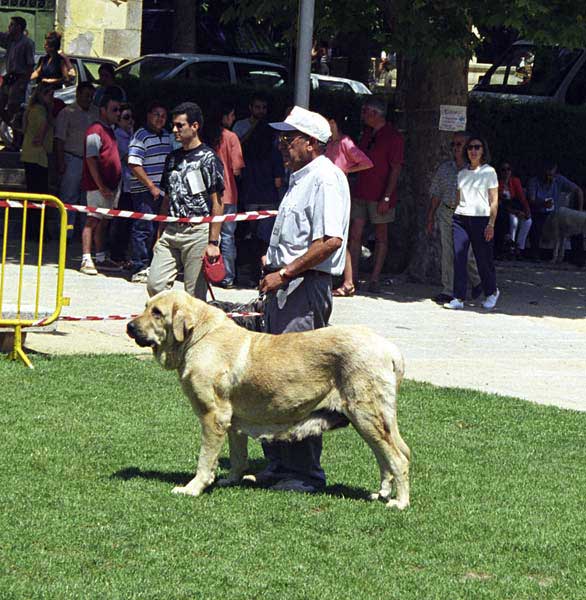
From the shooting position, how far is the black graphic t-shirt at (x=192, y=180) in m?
10.2

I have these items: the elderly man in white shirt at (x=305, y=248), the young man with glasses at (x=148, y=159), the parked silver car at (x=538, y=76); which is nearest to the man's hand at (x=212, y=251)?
the elderly man in white shirt at (x=305, y=248)

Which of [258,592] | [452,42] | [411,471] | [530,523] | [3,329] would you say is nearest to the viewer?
[258,592]

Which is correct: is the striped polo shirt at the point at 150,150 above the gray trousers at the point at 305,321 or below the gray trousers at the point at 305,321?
above

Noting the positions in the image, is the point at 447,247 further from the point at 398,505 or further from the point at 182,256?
the point at 398,505

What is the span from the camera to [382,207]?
51.0 ft

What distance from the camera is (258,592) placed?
557cm

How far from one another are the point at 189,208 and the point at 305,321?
11.1ft

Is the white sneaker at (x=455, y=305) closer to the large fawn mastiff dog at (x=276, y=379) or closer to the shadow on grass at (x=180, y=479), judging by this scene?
the shadow on grass at (x=180, y=479)

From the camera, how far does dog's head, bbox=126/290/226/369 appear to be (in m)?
6.96

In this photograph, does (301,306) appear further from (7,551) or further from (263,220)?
(263,220)

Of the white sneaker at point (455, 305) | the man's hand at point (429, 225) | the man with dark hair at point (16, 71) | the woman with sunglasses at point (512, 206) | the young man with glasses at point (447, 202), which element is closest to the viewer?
the white sneaker at point (455, 305)

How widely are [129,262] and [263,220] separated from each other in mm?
1929

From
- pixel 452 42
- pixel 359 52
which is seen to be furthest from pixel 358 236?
pixel 359 52

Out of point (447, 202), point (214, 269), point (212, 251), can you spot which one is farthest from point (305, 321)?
point (447, 202)
